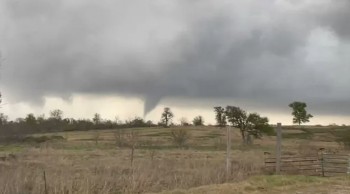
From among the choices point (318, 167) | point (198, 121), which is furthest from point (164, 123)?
point (318, 167)

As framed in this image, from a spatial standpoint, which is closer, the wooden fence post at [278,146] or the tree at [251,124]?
the wooden fence post at [278,146]

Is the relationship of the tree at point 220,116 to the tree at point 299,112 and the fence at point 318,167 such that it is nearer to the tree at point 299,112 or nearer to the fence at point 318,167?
the tree at point 299,112

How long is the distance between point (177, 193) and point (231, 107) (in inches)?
2971

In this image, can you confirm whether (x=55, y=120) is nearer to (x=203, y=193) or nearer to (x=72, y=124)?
(x=72, y=124)

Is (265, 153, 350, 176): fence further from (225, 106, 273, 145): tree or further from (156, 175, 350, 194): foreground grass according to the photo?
(225, 106, 273, 145): tree

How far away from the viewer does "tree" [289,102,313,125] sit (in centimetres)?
13404

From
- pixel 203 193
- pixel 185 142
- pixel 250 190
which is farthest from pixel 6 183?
pixel 185 142

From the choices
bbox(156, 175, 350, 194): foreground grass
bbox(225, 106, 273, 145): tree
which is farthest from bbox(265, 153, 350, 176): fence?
bbox(225, 106, 273, 145): tree

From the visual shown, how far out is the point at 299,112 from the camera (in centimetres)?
13412

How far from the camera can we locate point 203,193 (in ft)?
63.3

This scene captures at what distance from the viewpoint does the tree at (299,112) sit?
134 meters

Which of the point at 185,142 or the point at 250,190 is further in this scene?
the point at 185,142

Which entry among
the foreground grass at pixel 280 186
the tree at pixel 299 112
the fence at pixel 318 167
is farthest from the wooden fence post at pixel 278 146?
the tree at pixel 299 112

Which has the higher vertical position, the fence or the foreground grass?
the fence
